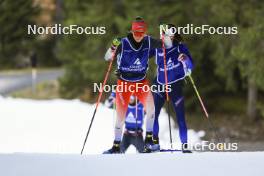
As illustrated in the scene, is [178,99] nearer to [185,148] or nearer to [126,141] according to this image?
[185,148]

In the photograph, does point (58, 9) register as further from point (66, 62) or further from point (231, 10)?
point (231, 10)

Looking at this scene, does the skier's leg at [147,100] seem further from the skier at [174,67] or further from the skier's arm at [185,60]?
the skier's arm at [185,60]

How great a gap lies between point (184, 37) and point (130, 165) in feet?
45.0

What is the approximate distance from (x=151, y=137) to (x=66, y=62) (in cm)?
1590

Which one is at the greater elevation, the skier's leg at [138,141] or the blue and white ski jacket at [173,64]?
the blue and white ski jacket at [173,64]

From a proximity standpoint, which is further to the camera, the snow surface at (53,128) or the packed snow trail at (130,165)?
the snow surface at (53,128)

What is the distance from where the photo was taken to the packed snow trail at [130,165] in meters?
5.37

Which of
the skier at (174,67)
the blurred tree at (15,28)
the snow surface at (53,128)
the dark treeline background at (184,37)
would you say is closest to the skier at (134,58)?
the skier at (174,67)

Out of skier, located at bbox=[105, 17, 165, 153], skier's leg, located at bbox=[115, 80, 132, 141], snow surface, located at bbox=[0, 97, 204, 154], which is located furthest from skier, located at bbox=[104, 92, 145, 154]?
skier, located at bbox=[105, 17, 165, 153]

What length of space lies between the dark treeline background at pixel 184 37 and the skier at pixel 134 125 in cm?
821

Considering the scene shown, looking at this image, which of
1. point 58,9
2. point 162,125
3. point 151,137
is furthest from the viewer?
point 58,9

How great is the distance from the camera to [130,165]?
17.9 ft

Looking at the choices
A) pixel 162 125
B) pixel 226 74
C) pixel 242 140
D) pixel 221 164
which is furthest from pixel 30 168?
pixel 226 74

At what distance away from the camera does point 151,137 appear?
6.72 meters
